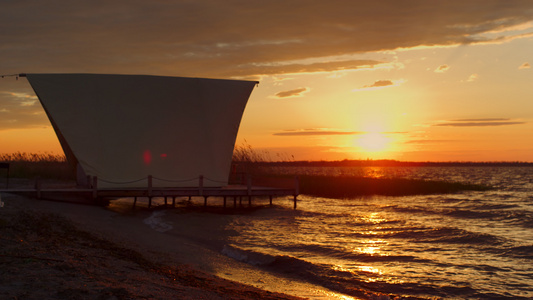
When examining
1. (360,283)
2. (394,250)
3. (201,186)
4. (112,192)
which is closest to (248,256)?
(360,283)

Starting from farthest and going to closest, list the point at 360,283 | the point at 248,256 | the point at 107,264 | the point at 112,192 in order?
the point at 112,192 → the point at 248,256 → the point at 360,283 → the point at 107,264

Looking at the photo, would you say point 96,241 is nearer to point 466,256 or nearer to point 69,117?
point 466,256

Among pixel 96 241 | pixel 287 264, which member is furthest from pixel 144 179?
pixel 287 264

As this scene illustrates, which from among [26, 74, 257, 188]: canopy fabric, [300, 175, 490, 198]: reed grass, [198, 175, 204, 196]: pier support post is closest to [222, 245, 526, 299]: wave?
[198, 175, 204, 196]: pier support post

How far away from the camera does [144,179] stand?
1956 centimetres

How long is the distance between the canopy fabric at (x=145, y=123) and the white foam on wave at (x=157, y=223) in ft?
7.48

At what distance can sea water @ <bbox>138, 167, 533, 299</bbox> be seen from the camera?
8453mm

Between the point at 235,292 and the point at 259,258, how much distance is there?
153 inches

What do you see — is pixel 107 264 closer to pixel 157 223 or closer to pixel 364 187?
pixel 157 223

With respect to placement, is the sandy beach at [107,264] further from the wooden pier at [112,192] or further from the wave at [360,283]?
the wooden pier at [112,192]

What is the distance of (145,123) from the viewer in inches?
778

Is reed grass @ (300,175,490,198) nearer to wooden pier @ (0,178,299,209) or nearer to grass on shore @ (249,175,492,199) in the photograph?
grass on shore @ (249,175,492,199)

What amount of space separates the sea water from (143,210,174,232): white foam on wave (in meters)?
0.08

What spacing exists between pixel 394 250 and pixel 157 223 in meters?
8.20
